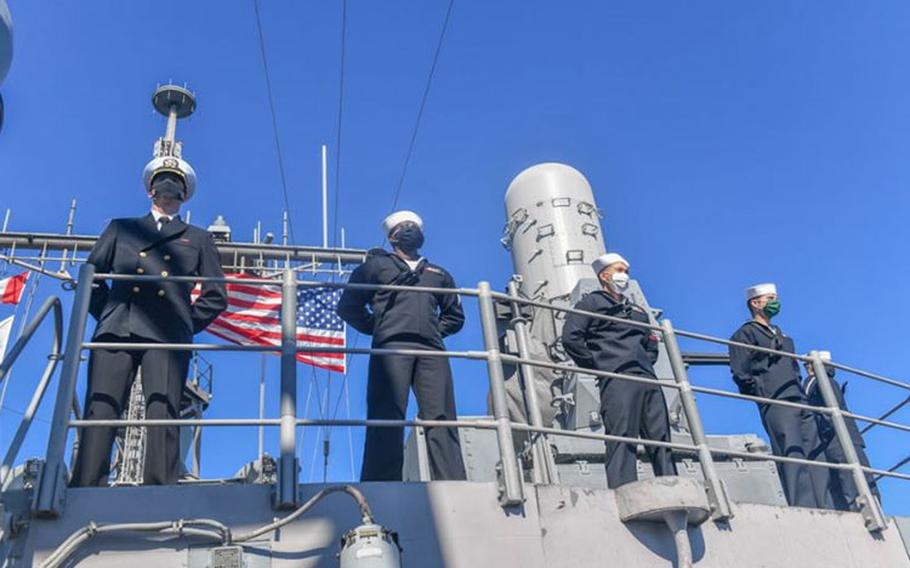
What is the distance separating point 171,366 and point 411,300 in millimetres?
1255

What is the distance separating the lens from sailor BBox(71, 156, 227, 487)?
341 centimetres

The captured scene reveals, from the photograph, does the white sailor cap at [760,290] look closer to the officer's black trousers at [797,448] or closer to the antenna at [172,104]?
the officer's black trousers at [797,448]

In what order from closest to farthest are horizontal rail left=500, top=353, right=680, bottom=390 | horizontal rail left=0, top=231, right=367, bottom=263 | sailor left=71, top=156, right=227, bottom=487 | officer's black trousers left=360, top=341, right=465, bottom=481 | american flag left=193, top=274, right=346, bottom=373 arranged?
sailor left=71, top=156, right=227, bottom=487
horizontal rail left=500, top=353, right=680, bottom=390
officer's black trousers left=360, top=341, right=465, bottom=481
american flag left=193, top=274, right=346, bottom=373
horizontal rail left=0, top=231, right=367, bottom=263

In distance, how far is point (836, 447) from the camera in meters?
5.38

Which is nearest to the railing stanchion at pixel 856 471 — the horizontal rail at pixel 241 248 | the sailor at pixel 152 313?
the sailor at pixel 152 313

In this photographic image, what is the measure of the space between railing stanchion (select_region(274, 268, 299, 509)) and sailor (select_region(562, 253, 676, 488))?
159 cm

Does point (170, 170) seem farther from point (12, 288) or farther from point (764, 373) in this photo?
point (12, 288)

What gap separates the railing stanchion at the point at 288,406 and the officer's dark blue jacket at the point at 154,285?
1.95ft

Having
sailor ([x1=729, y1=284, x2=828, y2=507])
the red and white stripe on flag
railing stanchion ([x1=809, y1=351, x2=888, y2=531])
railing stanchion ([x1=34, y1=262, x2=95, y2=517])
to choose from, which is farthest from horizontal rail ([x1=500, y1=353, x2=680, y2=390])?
the red and white stripe on flag

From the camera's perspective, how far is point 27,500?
2.89m

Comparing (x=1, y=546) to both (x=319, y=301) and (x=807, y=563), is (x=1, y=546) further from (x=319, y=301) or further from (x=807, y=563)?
(x=319, y=301)

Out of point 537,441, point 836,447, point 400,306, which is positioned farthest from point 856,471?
point 400,306

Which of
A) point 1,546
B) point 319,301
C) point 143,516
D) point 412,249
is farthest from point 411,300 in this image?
point 319,301

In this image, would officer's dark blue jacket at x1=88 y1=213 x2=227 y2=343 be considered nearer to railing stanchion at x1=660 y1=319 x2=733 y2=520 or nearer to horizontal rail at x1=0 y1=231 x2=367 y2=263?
railing stanchion at x1=660 y1=319 x2=733 y2=520
